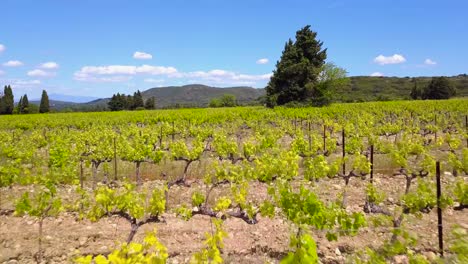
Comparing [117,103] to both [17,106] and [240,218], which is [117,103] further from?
[240,218]

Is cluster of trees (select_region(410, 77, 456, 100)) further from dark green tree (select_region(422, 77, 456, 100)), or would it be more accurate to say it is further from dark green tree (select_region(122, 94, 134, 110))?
dark green tree (select_region(122, 94, 134, 110))

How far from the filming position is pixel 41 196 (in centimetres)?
529

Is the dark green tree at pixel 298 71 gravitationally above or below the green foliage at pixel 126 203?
above

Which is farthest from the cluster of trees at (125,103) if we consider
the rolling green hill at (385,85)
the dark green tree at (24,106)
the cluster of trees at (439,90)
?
the rolling green hill at (385,85)

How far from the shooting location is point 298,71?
38094 mm

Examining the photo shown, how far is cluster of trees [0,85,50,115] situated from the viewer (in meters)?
67.4

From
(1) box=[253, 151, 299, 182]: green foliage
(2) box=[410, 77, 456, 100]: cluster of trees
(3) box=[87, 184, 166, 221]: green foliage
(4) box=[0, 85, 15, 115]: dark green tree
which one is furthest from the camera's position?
(4) box=[0, 85, 15, 115]: dark green tree

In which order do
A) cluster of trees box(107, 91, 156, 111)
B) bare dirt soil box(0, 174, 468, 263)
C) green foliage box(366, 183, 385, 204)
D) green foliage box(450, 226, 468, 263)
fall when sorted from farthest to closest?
cluster of trees box(107, 91, 156, 111)
green foliage box(366, 183, 385, 204)
bare dirt soil box(0, 174, 468, 263)
green foliage box(450, 226, 468, 263)

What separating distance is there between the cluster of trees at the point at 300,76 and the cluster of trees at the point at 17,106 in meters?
55.5

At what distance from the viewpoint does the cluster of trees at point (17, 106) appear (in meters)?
67.4

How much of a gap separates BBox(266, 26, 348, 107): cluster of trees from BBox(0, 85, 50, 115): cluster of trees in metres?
55.5

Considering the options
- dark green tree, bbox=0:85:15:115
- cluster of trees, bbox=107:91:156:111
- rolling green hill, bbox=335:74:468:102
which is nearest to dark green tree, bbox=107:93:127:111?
cluster of trees, bbox=107:91:156:111

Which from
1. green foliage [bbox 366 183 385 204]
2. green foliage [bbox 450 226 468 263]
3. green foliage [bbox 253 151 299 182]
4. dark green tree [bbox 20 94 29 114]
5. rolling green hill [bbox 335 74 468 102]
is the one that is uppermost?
rolling green hill [bbox 335 74 468 102]

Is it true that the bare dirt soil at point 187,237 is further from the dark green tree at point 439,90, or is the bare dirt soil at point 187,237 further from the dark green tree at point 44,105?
the dark green tree at point 44,105
